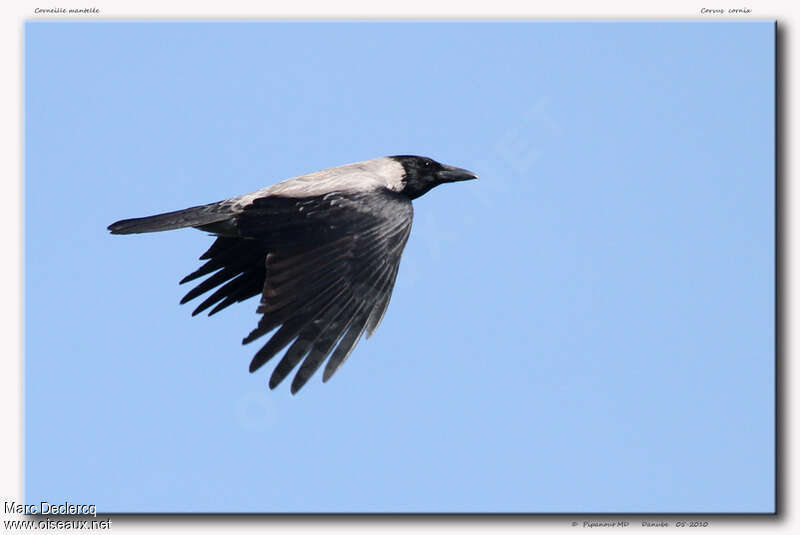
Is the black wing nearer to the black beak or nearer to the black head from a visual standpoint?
the black head

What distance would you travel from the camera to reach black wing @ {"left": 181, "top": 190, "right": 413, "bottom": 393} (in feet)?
27.4

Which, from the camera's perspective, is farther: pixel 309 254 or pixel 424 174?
pixel 424 174

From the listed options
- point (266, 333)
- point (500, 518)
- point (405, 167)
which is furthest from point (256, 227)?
point (500, 518)

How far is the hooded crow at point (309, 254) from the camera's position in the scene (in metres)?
8.43

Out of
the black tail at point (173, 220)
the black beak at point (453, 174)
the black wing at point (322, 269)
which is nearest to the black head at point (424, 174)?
the black beak at point (453, 174)

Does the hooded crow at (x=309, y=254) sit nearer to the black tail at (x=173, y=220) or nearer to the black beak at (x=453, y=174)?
the black tail at (x=173, y=220)

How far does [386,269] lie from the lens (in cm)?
916

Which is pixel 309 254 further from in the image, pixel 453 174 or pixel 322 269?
pixel 453 174

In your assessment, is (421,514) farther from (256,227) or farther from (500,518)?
(256,227)

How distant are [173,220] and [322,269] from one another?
191 cm

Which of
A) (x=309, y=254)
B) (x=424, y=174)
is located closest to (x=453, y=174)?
(x=424, y=174)

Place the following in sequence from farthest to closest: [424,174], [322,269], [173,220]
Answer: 1. [424,174]
2. [173,220]
3. [322,269]

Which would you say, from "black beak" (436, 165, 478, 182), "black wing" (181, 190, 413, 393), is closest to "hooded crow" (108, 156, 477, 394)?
"black wing" (181, 190, 413, 393)

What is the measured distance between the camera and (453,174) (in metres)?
11.7
